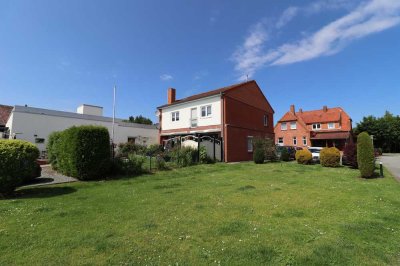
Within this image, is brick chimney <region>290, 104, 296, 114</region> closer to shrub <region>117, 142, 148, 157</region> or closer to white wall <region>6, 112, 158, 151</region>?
white wall <region>6, 112, 158, 151</region>

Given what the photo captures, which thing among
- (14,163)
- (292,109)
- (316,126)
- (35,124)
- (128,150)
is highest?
(292,109)

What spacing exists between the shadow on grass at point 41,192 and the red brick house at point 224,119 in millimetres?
13075

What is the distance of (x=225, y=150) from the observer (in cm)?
2372

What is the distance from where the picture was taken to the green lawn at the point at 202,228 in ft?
13.5

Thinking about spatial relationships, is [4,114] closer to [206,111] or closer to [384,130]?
[206,111]

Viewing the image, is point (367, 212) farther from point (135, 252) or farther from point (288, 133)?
point (288, 133)

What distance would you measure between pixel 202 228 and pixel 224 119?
63.6 ft

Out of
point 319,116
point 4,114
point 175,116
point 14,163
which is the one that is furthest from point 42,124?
point 319,116

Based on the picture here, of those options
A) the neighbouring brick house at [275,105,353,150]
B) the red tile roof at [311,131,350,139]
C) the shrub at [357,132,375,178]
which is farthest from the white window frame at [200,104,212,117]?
the red tile roof at [311,131,350,139]

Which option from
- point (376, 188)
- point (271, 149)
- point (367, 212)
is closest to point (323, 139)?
point (271, 149)

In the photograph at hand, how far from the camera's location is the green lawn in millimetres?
4113

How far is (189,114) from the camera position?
2811 cm

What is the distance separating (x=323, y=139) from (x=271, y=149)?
31.6 metres

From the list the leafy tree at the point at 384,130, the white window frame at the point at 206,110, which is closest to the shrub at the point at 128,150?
the white window frame at the point at 206,110
